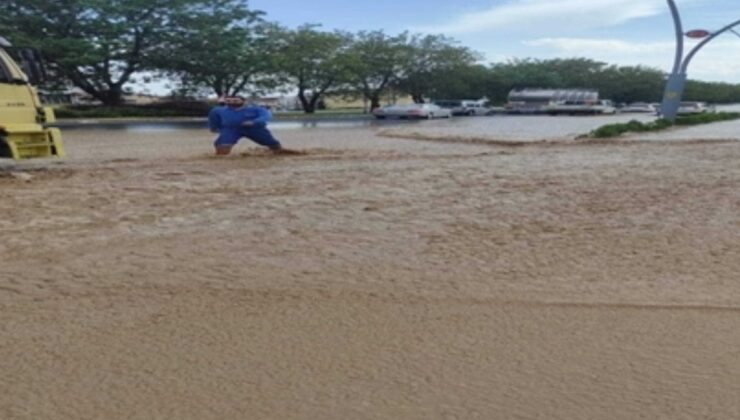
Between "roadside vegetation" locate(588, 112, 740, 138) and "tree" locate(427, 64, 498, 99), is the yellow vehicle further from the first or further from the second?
"tree" locate(427, 64, 498, 99)

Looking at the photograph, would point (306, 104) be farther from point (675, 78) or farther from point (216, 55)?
point (675, 78)

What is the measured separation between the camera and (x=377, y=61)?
186 feet

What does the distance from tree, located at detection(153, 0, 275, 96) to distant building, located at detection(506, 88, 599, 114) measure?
2326 centimetres

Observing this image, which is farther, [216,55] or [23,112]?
[216,55]

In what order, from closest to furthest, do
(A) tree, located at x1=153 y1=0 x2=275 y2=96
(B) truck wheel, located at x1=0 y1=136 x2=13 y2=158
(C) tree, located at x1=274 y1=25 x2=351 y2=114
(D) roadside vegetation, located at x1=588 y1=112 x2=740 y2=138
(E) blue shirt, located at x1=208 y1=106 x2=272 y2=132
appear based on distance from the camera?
(B) truck wheel, located at x1=0 y1=136 x2=13 y2=158 → (E) blue shirt, located at x1=208 y1=106 x2=272 y2=132 → (D) roadside vegetation, located at x1=588 y1=112 x2=740 y2=138 → (A) tree, located at x1=153 y1=0 x2=275 y2=96 → (C) tree, located at x1=274 y1=25 x2=351 y2=114

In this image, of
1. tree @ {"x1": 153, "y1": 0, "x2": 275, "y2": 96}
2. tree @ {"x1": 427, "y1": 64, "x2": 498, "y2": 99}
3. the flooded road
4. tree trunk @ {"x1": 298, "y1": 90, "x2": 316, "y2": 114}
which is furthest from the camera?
tree @ {"x1": 427, "y1": 64, "x2": 498, "y2": 99}

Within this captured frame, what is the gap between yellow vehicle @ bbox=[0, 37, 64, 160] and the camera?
33.4 ft

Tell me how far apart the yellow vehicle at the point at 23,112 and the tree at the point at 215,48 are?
1239 inches

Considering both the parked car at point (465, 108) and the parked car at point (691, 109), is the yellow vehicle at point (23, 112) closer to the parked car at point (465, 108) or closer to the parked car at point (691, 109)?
the parked car at point (691, 109)

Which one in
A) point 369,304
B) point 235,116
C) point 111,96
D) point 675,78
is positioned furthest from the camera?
point 111,96

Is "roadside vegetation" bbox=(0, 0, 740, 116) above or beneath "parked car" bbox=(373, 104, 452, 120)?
above

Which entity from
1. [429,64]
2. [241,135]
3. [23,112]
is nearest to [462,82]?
[429,64]

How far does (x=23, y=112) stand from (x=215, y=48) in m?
31.9

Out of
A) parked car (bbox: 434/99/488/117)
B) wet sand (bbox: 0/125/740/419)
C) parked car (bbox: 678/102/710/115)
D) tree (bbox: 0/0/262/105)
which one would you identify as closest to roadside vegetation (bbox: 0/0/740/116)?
tree (bbox: 0/0/262/105)
